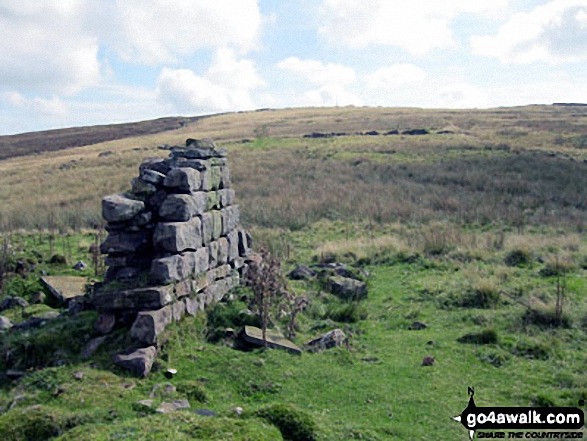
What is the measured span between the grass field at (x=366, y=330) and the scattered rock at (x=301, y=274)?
48cm

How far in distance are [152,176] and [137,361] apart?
11.9 ft

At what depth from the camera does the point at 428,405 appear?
7.39 meters

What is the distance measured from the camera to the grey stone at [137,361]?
7.80 meters

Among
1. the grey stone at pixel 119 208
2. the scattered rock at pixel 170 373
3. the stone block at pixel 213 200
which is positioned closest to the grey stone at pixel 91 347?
the scattered rock at pixel 170 373

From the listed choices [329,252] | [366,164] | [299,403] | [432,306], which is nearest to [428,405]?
[299,403]

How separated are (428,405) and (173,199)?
5.58 m

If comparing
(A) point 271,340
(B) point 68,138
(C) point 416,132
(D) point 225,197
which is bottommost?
(A) point 271,340

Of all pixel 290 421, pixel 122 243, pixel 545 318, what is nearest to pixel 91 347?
pixel 122 243

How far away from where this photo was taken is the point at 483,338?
9875 mm

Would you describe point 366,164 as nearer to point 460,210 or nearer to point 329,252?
point 460,210

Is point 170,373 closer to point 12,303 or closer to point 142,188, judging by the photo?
point 142,188

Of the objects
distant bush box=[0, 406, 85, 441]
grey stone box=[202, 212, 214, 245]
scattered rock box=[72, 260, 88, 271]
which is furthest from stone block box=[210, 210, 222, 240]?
distant bush box=[0, 406, 85, 441]

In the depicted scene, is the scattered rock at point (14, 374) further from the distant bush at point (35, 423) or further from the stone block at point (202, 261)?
the stone block at point (202, 261)

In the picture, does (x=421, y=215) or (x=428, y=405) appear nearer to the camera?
(x=428, y=405)
